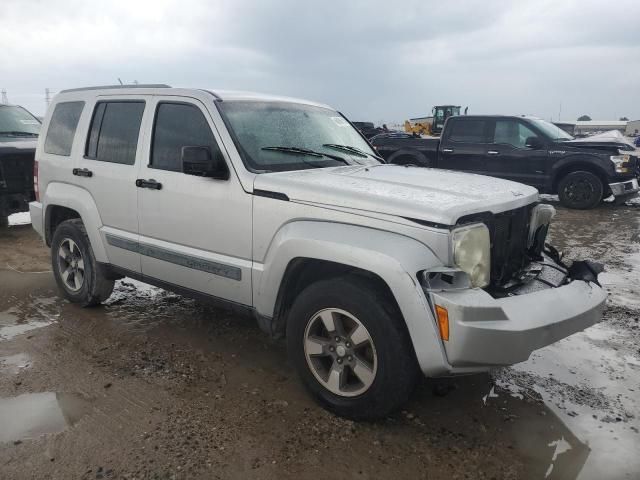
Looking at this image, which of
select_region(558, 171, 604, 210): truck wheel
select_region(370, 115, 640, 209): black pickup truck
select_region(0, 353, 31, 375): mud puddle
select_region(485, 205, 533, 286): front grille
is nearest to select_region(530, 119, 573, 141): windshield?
select_region(370, 115, 640, 209): black pickup truck

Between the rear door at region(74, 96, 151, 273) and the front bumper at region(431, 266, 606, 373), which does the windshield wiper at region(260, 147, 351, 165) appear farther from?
the front bumper at region(431, 266, 606, 373)

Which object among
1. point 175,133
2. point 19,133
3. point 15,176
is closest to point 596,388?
point 175,133

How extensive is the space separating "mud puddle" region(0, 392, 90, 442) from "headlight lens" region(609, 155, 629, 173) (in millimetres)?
10219

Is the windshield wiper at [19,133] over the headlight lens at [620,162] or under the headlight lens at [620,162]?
over

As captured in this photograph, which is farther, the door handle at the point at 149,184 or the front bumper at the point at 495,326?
the door handle at the point at 149,184

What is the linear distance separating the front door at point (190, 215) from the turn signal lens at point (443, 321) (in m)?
1.29

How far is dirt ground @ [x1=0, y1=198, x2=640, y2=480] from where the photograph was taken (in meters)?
2.68

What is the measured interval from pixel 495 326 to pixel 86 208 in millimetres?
3414

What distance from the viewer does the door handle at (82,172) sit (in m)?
4.37

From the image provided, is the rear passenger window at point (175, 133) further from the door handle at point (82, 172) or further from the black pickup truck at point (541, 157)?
the black pickup truck at point (541, 157)

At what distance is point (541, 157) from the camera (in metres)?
10.5

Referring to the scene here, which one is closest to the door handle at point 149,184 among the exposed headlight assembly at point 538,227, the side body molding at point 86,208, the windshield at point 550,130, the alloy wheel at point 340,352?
the side body molding at point 86,208

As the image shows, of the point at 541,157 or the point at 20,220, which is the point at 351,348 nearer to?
the point at 20,220

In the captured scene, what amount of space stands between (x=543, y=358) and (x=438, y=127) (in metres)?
25.2
